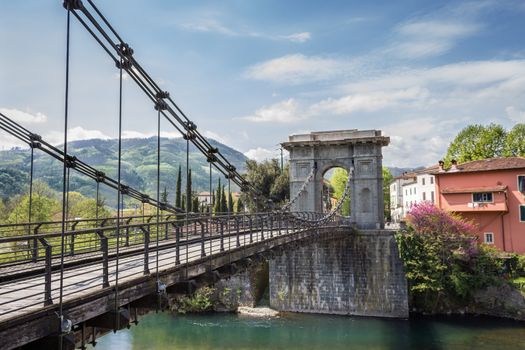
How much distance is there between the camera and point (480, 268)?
25094 millimetres

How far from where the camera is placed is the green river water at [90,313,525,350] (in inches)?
830

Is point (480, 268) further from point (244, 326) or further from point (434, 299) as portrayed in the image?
A: point (244, 326)

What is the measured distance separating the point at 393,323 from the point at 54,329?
21.9 m

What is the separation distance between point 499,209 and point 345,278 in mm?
9912

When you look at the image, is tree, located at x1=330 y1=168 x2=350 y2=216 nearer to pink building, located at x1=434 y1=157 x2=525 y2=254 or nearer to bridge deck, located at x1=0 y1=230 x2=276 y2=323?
pink building, located at x1=434 y1=157 x2=525 y2=254

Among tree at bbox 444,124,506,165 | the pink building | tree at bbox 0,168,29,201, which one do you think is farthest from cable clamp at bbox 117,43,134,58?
tree at bbox 0,168,29,201

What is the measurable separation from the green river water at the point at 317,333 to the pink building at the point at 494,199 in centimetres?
556

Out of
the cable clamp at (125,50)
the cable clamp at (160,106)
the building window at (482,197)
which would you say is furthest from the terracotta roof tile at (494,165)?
the cable clamp at (125,50)

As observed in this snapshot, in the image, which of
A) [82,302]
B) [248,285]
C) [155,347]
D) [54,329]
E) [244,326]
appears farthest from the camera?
[248,285]

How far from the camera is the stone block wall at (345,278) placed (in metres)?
26.0

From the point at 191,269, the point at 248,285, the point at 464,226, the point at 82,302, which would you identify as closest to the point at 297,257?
the point at 248,285

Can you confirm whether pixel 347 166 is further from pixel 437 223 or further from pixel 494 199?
pixel 494 199

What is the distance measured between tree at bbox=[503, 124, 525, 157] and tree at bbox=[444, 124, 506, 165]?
2.16 feet

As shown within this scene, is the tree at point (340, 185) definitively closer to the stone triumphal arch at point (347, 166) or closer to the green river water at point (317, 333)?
the stone triumphal arch at point (347, 166)
